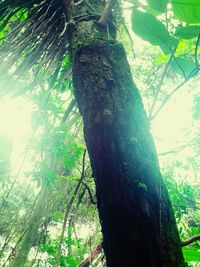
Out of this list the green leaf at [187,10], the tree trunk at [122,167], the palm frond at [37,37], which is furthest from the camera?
the palm frond at [37,37]

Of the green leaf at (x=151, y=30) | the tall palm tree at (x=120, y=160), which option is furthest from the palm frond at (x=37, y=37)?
the green leaf at (x=151, y=30)

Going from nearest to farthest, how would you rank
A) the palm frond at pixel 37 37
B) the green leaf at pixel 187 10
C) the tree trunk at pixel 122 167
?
1. the tree trunk at pixel 122 167
2. the green leaf at pixel 187 10
3. the palm frond at pixel 37 37

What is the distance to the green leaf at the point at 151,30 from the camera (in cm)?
83

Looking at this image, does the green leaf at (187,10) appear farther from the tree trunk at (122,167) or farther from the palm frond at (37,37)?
the palm frond at (37,37)

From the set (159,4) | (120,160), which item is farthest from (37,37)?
(120,160)

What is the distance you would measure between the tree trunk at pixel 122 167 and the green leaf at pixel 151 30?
0.08 meters

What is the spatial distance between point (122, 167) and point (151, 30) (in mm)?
440

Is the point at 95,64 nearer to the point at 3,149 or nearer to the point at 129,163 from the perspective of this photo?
the point at 129,163

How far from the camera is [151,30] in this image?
0.84 m

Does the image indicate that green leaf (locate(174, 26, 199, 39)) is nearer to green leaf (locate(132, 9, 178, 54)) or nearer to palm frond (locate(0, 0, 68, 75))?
green leaf (locate(132, 9, 178, 54))

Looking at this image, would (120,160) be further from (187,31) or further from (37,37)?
(37,37)

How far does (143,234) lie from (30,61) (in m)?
1.52

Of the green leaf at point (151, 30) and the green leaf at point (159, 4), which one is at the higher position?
the green leaf at point (159, 4)

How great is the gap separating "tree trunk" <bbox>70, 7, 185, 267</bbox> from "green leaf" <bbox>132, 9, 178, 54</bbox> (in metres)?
0.08
